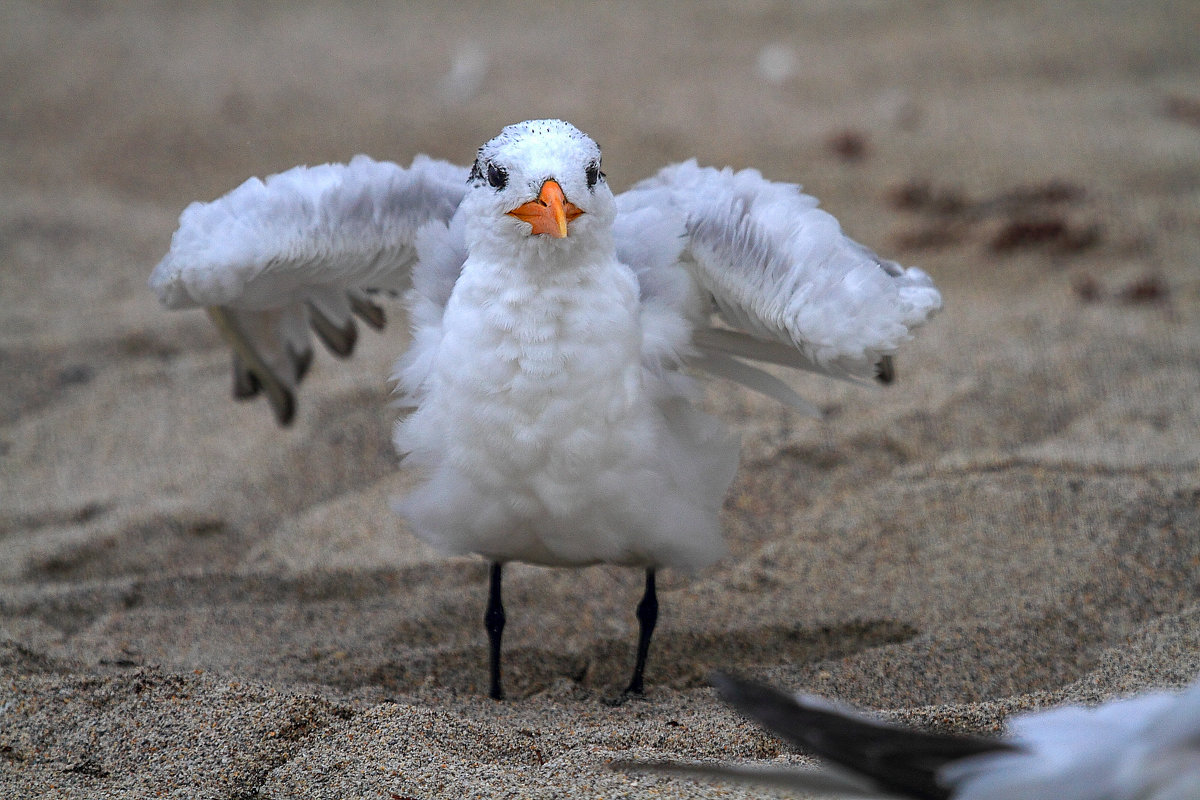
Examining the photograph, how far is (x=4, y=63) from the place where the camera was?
9.65 meters

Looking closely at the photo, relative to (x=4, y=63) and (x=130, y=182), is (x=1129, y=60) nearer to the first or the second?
(x=130, y=182)

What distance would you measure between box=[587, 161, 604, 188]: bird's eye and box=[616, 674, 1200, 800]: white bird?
145 cm

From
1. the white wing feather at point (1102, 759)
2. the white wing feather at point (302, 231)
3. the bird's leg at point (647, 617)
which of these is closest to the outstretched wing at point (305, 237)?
the white wing feather at point (302, 231)

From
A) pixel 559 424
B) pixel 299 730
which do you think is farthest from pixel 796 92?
pixel 299 730

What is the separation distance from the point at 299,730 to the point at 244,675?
0.62 meters

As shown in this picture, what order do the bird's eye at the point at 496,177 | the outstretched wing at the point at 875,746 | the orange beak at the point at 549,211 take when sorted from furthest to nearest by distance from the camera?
the bird's eye at the point at 496,177
the orange beak at the point at 549,211
the outstretched wing at the point at 875,746

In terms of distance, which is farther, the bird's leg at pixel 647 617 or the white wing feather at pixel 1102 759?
the bird's leg at pixel 647 617

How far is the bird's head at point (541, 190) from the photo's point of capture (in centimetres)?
283

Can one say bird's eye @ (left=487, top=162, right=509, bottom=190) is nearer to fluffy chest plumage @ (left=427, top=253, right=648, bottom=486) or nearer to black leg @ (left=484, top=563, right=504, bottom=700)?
fluffy chest plumage @ (left=427, top=253, right=648, bottom=486)

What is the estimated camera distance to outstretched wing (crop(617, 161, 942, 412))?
2830 millimetres

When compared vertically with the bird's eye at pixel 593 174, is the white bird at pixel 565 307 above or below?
below

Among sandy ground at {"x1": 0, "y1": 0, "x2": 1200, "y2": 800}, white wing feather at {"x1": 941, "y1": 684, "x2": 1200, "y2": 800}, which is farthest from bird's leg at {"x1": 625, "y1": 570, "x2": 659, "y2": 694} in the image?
white wing feather at {"x1": 941, "y1": 684, "x2": 1200, "y2": 800}

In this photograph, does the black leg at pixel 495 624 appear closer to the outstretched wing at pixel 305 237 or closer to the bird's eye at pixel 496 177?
the outstretched wing at pixel 305 237

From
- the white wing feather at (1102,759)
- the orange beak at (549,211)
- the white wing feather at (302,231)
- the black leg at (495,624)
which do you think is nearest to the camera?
the white wing feather at (1102,759)
